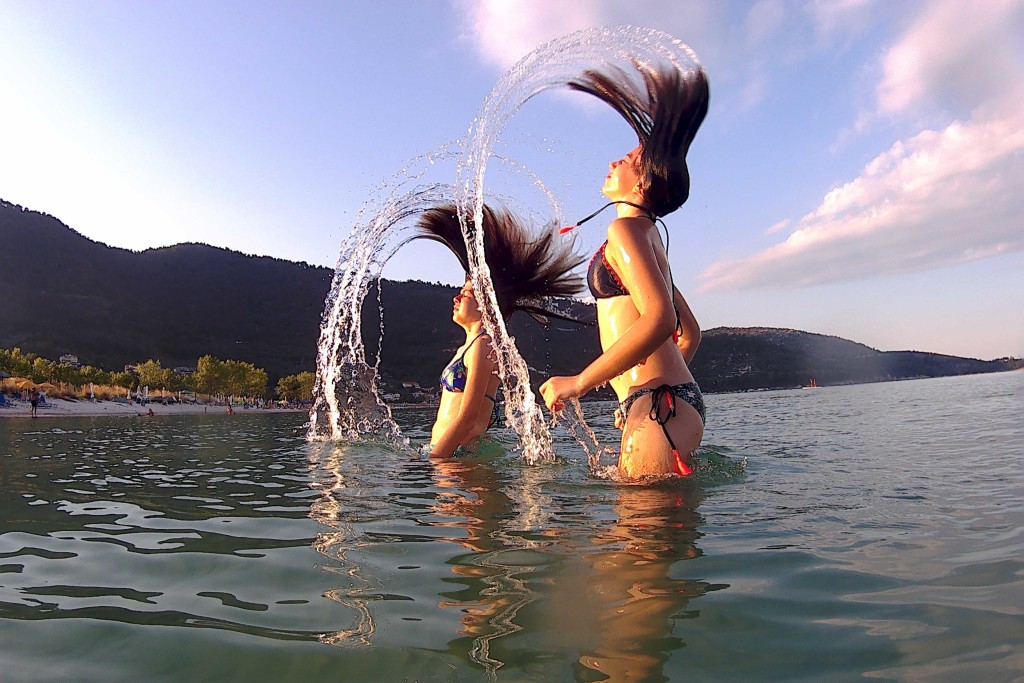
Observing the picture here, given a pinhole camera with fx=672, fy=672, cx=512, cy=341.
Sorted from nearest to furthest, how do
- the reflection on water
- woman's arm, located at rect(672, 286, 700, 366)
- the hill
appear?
the reflection on water
woman's arm, located at rect(672, 286, 700, 366)
the hill

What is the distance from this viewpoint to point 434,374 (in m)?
89.0

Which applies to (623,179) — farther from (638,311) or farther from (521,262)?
(521,262)

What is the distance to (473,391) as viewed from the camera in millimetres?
6980

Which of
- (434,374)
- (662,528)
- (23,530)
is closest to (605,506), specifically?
(662,528)

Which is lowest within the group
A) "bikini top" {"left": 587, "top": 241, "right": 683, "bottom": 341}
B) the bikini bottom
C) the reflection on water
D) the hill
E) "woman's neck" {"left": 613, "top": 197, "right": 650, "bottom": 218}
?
the reflection on water

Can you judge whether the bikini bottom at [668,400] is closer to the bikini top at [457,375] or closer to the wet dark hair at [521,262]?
the bikini top at [457,375]

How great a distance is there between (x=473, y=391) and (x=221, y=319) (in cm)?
10915

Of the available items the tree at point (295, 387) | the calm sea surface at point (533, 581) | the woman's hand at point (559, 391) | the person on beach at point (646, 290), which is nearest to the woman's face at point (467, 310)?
the calm sea surface at point (533, 581)

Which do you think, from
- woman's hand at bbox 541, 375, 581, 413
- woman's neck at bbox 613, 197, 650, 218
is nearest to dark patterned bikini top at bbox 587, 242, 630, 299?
woman's neck at bbox 613, 197, 650, 218

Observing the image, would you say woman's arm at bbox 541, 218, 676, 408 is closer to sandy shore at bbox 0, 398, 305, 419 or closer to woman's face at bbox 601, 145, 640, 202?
woman's face at bbox 601, 145, 640, 202

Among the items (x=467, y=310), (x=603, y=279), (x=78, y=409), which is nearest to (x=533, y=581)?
(x=603, y=279)

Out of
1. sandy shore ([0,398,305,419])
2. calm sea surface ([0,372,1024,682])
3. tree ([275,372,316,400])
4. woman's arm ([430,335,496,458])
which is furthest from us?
tree ([275,372,316,400])

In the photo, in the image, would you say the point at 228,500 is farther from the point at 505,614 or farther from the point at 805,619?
the point at 805,619

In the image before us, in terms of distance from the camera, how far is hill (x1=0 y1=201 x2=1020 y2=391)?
86.0 m
